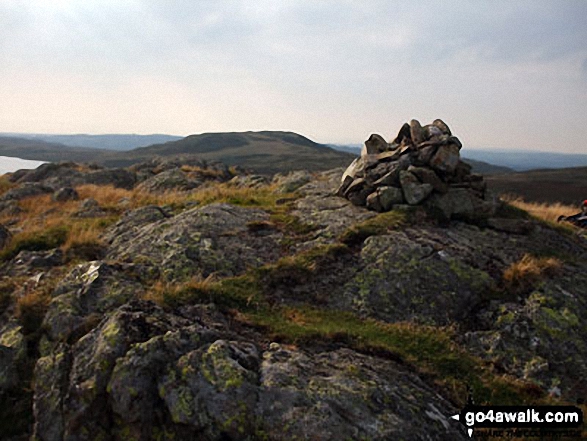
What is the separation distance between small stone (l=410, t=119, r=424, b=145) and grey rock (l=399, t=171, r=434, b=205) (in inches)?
85.4

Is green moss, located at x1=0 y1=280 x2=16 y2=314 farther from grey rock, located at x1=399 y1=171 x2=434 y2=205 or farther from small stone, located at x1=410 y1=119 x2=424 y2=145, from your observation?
small stone, located at x1=410 y1=119 x2=424 y2=145

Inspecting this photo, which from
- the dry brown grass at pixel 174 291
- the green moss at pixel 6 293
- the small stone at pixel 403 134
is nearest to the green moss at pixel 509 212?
the small stone at pixel 403 134

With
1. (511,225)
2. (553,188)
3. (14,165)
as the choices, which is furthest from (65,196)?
(553,188)

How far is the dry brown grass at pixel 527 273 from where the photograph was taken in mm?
9930

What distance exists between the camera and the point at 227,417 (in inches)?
206

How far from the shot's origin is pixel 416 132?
15555mm

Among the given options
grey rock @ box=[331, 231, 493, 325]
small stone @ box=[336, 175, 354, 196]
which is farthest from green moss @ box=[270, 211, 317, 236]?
small stone @ box=[336, 175, 354, 196]

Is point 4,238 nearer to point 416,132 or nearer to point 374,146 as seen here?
point 374,146

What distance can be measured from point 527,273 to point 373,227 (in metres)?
4.37

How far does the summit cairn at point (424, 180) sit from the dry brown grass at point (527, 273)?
3000mm

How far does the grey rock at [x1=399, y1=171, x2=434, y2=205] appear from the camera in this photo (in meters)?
13.4

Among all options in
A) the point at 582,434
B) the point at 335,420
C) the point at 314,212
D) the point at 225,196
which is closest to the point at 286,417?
the point at 335,420

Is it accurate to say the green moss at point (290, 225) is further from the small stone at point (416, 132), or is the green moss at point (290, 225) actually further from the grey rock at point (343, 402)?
the grey rock at point (343, 402)

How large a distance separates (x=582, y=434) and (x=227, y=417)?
554cm
